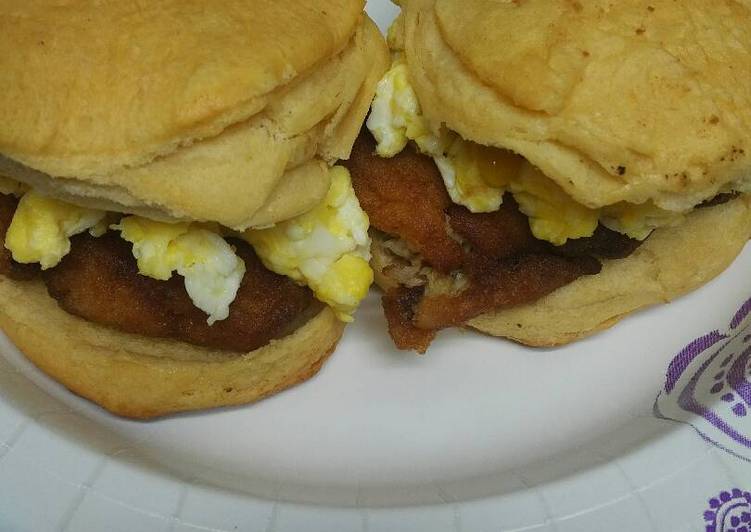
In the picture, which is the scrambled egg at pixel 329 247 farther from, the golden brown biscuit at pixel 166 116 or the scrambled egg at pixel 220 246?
the golden brown biscuit at pixel 166 116

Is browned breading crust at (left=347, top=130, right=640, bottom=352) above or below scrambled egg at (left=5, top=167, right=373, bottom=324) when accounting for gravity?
above

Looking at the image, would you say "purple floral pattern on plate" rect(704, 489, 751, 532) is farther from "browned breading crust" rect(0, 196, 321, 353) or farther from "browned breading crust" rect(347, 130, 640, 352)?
"browned breading crust" rect(0, 196, 321, 353)

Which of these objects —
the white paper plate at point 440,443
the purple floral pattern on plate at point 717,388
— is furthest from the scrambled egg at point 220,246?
the purple floral pattern on plate at point 717,388

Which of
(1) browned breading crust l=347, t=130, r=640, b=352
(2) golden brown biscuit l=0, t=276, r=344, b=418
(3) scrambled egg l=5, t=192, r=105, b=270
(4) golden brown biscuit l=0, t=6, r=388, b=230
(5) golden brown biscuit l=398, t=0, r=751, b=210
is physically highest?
(5) golden brown biscuit l=398, t=0, r=751, b=210

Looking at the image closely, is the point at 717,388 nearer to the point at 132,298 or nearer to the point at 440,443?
the point at 440,443

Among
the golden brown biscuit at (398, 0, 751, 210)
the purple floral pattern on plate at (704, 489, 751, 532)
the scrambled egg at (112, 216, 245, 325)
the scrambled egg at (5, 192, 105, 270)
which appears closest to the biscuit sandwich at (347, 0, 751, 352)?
the golden brown biscuit at (398, 0, 751, 210)

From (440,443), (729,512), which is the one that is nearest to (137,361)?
(440,443)
